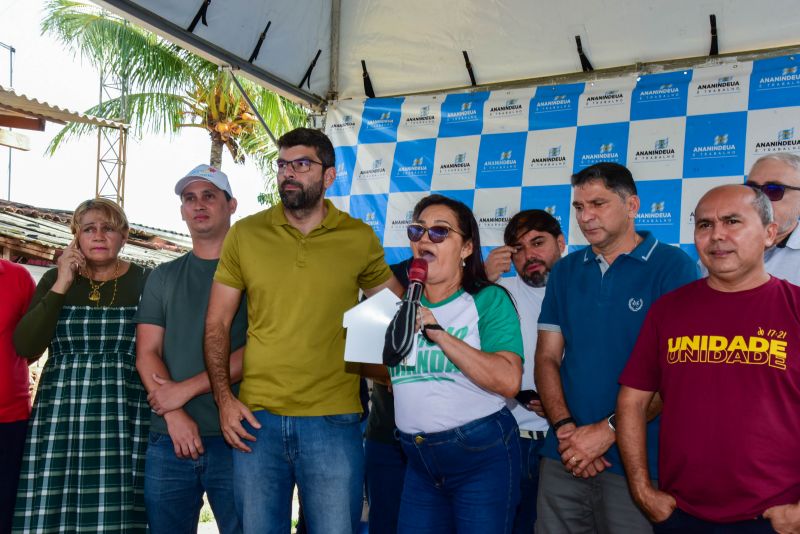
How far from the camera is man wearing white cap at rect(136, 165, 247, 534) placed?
2672mm

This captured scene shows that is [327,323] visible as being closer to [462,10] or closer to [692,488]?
[692,488]

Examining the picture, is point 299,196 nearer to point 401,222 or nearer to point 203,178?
point 203,178

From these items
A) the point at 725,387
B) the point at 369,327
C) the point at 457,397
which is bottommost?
the point at 457,397

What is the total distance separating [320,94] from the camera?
4.82 metres

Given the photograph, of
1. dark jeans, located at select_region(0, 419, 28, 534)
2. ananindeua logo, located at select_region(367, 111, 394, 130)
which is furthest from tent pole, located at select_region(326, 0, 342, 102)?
dark jeans, located at select_region(0, 419, 28, 534)

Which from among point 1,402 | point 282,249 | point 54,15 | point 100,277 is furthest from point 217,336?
point 54,15

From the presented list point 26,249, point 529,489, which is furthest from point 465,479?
point 26,249

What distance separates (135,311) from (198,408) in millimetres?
564

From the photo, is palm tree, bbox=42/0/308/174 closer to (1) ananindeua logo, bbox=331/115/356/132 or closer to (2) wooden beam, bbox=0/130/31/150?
(2) wooden beam, bbox=0/130/31/150

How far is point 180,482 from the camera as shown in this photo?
2.70m

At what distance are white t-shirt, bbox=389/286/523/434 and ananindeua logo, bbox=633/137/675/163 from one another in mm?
2030

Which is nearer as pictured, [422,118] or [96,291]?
[96,291]

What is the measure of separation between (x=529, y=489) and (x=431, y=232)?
53.8 inches

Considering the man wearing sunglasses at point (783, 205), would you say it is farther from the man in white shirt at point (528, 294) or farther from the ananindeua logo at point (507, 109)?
the ananindeua logo at point (507, 109)
